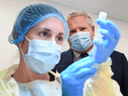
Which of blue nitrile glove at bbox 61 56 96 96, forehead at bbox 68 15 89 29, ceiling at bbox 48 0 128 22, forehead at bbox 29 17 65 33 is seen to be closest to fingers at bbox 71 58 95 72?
blue nitrile glove at bbox 61 56 96 96

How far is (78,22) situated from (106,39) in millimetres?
711

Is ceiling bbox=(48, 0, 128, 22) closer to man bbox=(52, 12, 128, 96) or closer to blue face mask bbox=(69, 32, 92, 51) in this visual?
man bbox=(52, 12, 128, 96)

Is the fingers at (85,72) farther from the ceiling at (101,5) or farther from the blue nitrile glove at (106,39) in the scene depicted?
the ceiling at (101,5)

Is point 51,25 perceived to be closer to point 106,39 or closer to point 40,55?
point 40,55

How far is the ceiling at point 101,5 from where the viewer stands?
1907 millimetres

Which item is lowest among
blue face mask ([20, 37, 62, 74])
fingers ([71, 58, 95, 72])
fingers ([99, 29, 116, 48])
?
fingers ([71, 58, 95, 72])

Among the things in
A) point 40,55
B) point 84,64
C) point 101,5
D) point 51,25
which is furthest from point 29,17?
point 101,5

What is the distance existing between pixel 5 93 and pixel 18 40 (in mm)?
342

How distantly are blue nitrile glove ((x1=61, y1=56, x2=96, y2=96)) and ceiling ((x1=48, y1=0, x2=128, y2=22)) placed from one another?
4.50 ft

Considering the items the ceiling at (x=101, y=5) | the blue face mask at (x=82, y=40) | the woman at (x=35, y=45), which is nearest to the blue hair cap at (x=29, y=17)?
the woman at (x=35, y=45)

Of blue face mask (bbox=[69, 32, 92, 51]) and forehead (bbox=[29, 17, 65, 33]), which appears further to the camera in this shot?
blue face mask (bbox=[69, 32, 92, 51])

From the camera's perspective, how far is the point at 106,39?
2.15ft

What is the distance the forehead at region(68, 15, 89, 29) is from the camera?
131 centimetres

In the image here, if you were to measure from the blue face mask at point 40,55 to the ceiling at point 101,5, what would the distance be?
4.14 feet
